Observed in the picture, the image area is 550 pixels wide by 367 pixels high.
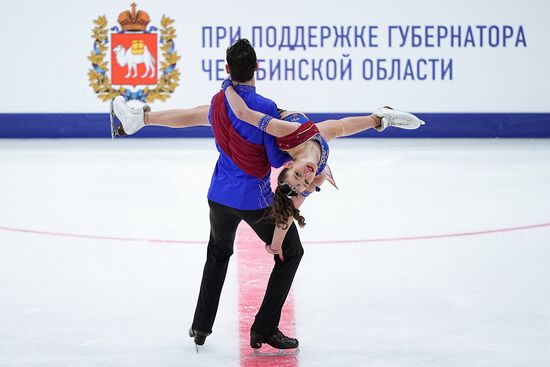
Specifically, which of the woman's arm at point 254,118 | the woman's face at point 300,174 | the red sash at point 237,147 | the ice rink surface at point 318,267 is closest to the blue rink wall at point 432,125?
the ice rink surface at point 318,267

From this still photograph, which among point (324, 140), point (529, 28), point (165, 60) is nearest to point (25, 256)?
point (324, 140)

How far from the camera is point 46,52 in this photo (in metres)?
14.2

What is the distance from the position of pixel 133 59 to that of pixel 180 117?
9875 millimetres

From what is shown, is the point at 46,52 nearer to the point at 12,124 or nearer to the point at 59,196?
the point at 12,124

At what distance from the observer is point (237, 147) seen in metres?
4.20

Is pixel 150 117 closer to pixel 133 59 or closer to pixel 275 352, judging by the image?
pixel 275 352

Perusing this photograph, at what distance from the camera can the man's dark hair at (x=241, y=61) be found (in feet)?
13.5

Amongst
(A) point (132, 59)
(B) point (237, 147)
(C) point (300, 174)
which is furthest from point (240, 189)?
(A) point (132, 59)

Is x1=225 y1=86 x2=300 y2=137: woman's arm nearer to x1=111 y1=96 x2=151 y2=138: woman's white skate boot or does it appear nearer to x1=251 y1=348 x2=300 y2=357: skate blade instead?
x1=111 y1=96 x2=151 y2=138: woman's white skate boot

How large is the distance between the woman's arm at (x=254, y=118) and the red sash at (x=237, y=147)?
4.3 inches

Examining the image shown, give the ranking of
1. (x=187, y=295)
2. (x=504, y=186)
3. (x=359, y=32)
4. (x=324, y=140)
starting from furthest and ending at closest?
(x=359, y=32) < (x=504, y=186) < (x=187, y=295) < (x=324, y=140)

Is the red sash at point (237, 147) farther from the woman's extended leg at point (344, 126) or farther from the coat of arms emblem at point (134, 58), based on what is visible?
the coat of arms emblem at point (134, 58)

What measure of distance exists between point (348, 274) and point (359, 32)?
8.36 metres

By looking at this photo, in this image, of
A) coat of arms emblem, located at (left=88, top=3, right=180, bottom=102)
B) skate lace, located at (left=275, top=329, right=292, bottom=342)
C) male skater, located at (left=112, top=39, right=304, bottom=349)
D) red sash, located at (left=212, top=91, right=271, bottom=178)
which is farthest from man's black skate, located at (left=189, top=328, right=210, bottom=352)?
coat of arms emblem, located at (left=88, top=3, right=180, bottom=102)
